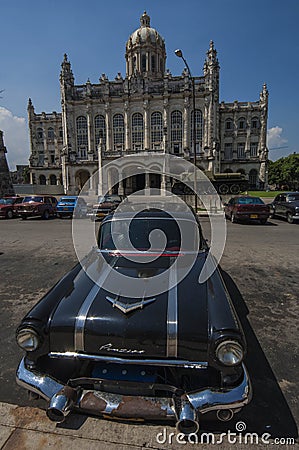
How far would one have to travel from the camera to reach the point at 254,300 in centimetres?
456

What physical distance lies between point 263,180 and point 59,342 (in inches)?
2331

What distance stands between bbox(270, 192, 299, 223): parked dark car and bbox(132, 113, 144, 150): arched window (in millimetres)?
42720

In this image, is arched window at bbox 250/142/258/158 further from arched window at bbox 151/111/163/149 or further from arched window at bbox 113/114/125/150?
arched window at bbox 113/114/125/150

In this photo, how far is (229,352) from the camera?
2043 mm

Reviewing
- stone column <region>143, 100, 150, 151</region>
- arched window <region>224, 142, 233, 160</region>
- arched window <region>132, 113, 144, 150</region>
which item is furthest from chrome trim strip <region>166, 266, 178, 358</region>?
arched window <region>224, 142, 233, 160</region>

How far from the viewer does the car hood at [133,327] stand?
2.11 m

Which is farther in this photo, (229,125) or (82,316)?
(229,125)

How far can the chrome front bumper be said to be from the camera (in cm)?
190

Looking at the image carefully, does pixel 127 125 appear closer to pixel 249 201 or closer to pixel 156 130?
pixel 156 130

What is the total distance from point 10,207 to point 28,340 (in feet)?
54.3

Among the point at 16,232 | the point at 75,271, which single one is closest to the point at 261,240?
the point at 75,271

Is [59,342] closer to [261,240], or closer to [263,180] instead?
[261,240]

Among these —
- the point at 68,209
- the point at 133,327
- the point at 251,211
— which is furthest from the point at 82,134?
the point at 133,327

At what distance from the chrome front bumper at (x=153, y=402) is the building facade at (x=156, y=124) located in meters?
49.0
